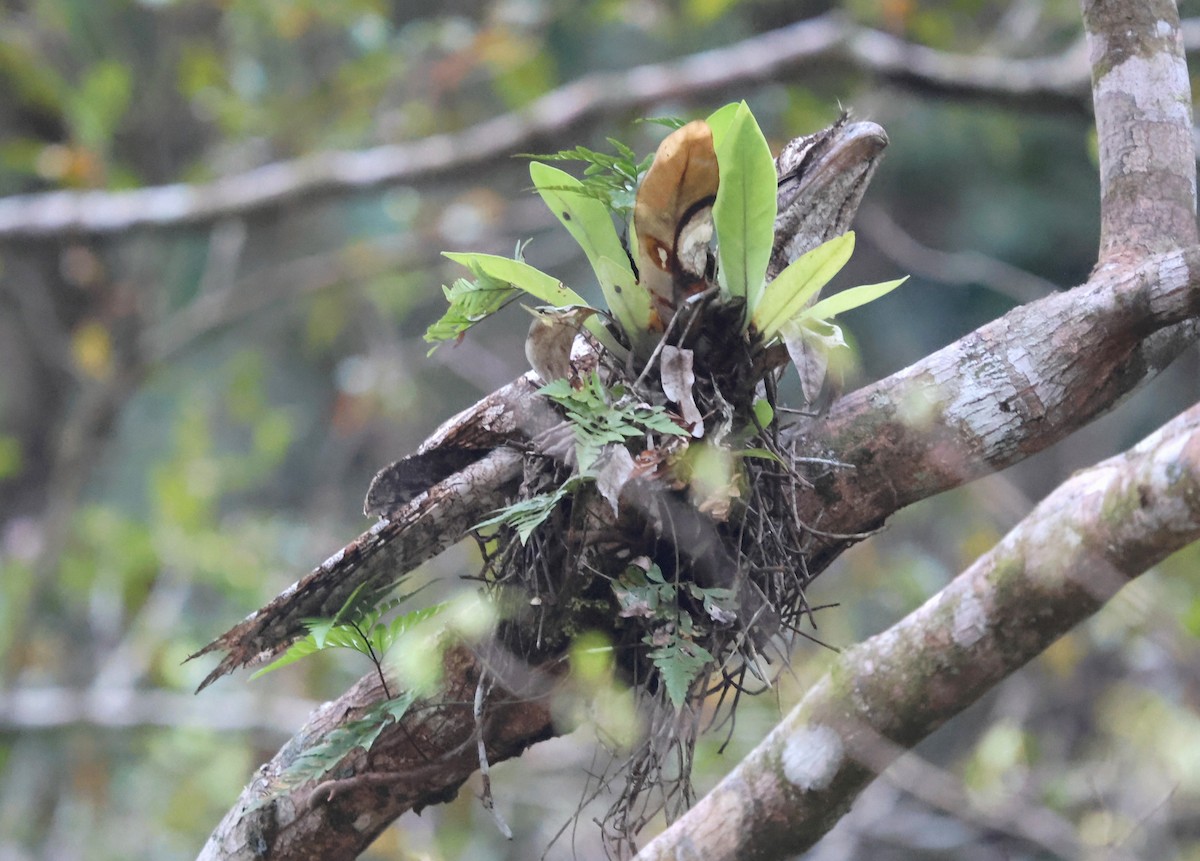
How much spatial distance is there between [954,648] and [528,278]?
721mm

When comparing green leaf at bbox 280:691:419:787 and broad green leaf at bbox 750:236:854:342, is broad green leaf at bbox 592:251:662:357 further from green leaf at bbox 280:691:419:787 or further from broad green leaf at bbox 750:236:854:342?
green leaf at bbox 280:691:419:787

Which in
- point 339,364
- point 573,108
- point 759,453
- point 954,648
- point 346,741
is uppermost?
point 573,108

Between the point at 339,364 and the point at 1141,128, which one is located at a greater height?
the point at 1141,128

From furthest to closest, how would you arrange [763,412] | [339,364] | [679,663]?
1. [339,364]
2. [763,412]
3. [679,663]

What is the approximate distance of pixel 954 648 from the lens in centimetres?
142

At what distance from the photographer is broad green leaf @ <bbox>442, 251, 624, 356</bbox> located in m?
1.38

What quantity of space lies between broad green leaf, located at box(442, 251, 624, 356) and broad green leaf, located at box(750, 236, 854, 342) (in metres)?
0.21

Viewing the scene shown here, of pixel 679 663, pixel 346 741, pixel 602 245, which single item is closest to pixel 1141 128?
pixel 602 245

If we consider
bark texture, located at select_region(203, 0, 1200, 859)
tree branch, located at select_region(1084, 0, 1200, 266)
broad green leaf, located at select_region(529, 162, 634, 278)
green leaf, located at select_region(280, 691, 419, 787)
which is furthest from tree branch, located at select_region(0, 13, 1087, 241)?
green leaf, located at select_region(280, 691, 419, 787)

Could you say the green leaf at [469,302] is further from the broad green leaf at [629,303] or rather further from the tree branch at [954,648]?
the tree branch at [954,648]

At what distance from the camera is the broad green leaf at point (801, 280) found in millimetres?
1312

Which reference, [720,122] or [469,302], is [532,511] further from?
[720,122]

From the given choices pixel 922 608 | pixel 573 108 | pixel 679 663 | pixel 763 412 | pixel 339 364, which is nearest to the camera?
pixel 679 663

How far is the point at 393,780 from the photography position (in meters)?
1.47
